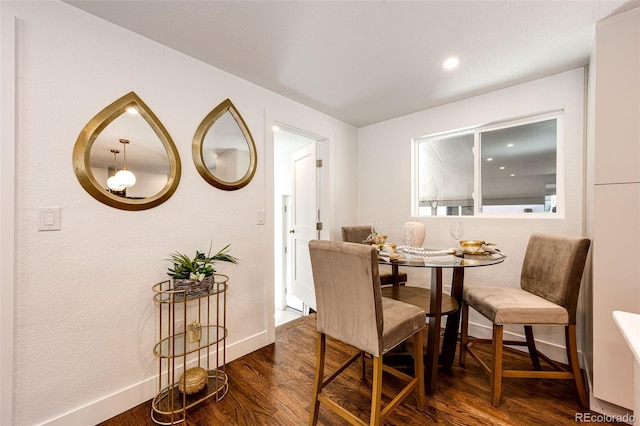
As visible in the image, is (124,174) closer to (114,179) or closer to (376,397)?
(114,179)

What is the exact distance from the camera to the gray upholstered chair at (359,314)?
3.98 feet

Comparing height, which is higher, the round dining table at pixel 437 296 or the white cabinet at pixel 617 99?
the white cabinet at pixel 617 99

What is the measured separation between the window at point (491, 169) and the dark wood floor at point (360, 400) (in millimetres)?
1351

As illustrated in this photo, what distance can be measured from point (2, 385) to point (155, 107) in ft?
5.36

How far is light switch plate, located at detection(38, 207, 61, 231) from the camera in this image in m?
1.33

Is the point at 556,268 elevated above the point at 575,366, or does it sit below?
above

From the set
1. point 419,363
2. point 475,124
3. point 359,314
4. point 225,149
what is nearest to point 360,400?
point 419,363

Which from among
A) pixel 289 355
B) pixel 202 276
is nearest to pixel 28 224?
pixel 202 276

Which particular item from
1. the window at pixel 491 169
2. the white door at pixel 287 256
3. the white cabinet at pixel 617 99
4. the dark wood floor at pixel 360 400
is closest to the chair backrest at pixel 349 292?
the dark wood floor at pixel 360 400

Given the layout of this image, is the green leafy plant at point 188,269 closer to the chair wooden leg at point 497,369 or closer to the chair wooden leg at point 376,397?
the chair wooden leg at point 376,397

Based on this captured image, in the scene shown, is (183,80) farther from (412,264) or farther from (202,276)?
(412,264)

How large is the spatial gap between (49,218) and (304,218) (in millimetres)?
2290

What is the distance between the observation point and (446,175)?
283 centimetres

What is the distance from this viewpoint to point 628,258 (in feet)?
4.67
